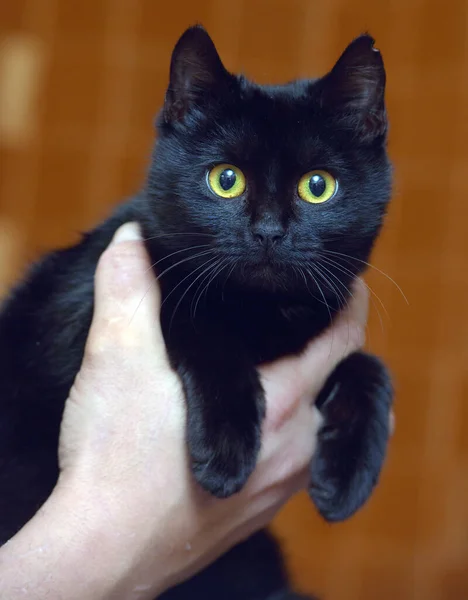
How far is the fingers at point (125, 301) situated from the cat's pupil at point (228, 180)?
158 mm

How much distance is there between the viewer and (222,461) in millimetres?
810

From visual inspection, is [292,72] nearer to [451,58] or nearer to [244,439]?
[451,58]

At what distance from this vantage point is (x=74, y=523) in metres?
0.76

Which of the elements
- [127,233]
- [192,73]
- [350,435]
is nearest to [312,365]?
[350,435]

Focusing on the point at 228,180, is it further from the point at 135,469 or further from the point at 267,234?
the point at 135,469

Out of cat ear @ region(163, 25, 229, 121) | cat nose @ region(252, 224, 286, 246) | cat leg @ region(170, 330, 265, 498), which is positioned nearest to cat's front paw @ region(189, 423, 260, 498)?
cat leg @ region(170, 330, 265, 498)

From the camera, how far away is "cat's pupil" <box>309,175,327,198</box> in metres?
0.90

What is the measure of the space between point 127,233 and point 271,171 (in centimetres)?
25

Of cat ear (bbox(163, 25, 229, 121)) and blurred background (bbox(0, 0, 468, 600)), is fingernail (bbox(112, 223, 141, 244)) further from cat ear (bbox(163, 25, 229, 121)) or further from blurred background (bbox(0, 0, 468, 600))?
blurred background (bbox(0, 0, 468, 600))

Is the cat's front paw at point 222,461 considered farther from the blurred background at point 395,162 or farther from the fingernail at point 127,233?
the blurred background at point 395,162

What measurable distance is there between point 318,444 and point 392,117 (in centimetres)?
117

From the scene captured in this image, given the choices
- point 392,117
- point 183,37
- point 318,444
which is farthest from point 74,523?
point 392,117

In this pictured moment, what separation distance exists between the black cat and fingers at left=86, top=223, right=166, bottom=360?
2 centimetres

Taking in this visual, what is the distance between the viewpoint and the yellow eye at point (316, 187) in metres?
0.90
